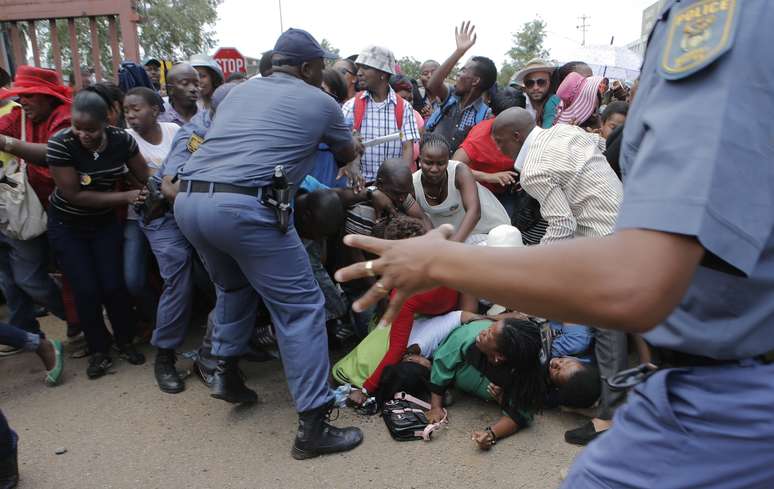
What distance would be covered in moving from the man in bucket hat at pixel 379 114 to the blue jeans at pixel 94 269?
192 centimetres

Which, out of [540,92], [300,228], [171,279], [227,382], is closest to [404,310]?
[300,228]

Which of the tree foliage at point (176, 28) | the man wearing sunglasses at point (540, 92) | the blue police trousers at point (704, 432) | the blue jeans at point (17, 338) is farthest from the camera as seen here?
the tree foliage at point (176, 28)

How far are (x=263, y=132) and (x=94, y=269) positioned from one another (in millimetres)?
1769

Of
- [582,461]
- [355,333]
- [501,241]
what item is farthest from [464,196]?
[582,461]

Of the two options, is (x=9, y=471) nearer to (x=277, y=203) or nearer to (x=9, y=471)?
(x=9, y=471)

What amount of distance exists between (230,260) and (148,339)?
1.74m

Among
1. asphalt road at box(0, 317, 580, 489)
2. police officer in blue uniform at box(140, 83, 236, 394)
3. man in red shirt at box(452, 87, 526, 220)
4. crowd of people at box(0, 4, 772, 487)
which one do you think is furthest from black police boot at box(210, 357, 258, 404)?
man in red shirt at box(452, 87, 526, 220)

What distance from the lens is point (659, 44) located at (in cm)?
87

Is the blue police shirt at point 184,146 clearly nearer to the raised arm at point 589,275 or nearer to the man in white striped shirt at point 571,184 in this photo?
the man in white striped shirt at point 571,184

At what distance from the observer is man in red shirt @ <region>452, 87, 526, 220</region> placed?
4.07 metres

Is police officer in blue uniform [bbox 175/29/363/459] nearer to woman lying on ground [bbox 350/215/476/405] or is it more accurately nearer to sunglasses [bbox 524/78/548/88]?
woman lying on ground [bbox 350/215/476/405]

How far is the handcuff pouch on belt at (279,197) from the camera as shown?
2.59m

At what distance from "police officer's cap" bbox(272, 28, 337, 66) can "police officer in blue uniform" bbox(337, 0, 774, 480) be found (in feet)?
6.86

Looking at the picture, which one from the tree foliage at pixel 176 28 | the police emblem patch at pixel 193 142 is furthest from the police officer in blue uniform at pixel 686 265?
the tree foliage at pixel 176 28
